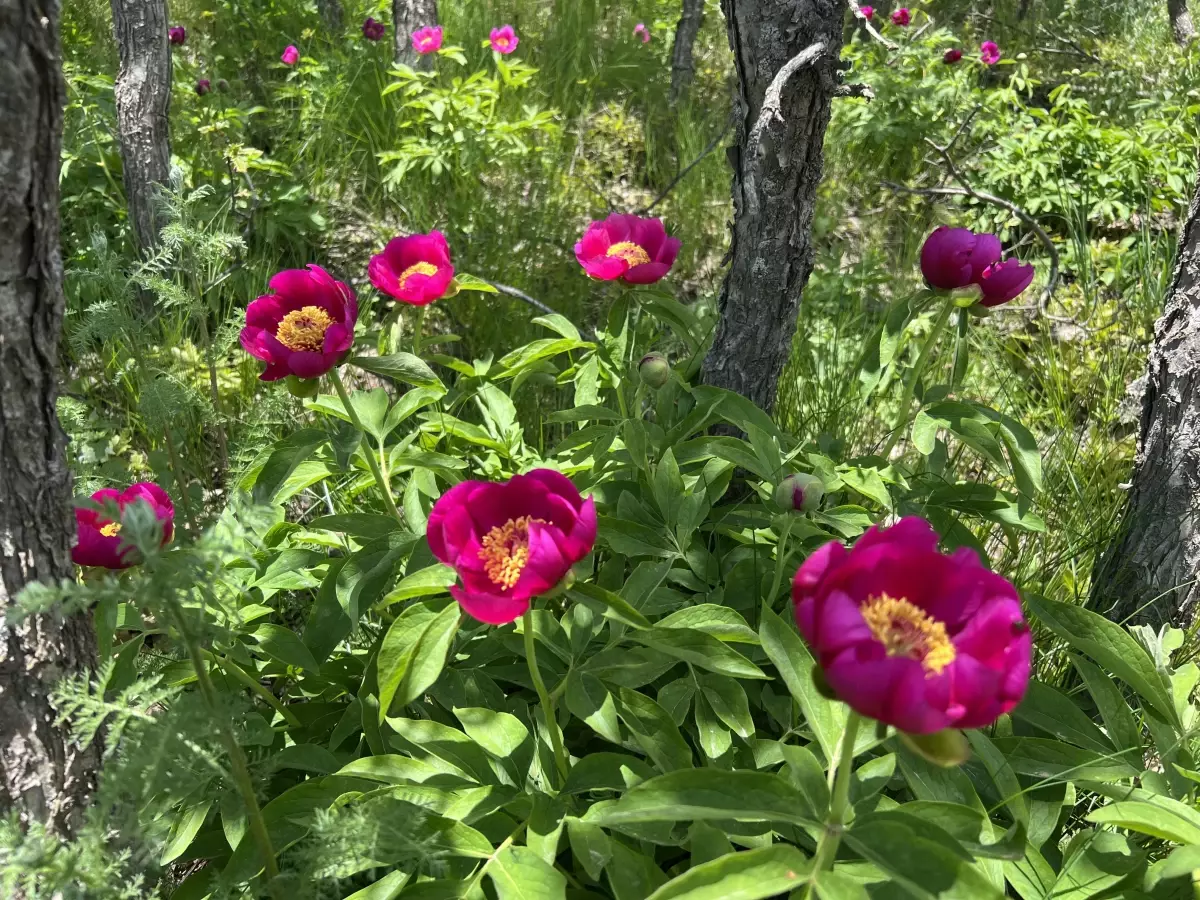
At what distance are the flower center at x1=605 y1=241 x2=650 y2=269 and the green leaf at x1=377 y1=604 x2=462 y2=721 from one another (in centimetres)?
70

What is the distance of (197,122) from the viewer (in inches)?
122

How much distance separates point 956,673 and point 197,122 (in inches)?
126

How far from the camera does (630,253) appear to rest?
1.46 meters

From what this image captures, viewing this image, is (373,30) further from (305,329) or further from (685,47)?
(305,329)

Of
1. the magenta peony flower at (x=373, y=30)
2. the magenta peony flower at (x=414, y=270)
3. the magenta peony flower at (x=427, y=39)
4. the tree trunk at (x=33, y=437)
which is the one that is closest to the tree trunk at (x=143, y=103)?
the magenta peony flower at (x=427, y=39)

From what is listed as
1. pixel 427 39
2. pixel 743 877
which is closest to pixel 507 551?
pixel 743 877

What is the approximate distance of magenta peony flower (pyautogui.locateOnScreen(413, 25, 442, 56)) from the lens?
3029 millimetres

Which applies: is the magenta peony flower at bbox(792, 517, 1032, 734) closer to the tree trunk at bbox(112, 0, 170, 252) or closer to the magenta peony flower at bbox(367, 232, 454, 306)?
the magenta peony flower at bbox(367, 232, 454, 306)

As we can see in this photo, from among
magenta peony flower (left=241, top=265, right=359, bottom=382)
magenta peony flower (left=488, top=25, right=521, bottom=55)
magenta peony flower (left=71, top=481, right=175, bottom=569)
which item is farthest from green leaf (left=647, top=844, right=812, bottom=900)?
magenta peony flower (left=488, top=25, right=521, bottom=55)

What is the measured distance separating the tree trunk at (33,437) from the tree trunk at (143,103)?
1617mm

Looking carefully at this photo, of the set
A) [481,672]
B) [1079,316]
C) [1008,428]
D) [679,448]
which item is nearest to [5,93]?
[481,672]

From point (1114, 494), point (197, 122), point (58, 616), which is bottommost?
point (1114, 494)

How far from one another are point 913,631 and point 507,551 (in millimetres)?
397

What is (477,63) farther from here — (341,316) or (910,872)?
(910,872)
